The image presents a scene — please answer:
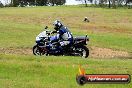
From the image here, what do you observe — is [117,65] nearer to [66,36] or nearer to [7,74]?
[7,74]

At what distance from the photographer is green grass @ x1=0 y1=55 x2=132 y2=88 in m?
10.6

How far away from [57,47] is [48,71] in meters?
6.95

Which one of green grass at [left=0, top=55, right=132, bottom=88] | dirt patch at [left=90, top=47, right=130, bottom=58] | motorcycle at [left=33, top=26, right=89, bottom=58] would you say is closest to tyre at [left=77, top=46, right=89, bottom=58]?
motorcycle at [left=33, top=26, right=89, bottom=58]

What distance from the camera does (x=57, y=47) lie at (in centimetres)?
1978

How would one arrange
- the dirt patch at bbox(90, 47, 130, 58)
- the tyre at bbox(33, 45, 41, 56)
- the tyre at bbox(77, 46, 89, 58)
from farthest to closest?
the dirt patch at bbox(90, 47, 130, 58) → the tyre at bbox(33, 45, 41, 56) → the tyre at bbox(77, 46, 89, 58)

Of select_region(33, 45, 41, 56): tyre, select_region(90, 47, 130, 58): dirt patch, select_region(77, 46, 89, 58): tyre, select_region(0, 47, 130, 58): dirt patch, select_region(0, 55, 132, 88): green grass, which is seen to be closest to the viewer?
select_region(0, 55, 132, 88): green grass

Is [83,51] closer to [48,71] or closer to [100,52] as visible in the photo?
[100,52]

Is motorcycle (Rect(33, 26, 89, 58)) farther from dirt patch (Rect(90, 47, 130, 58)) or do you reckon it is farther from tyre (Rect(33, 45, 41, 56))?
dirt patch (Rect(90, 47, 130, 58))

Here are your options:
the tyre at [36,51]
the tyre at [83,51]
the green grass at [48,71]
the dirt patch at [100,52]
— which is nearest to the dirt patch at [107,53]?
the dirt patch at [100,52]

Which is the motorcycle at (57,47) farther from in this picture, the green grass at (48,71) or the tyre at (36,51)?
the green grass at (48,71)

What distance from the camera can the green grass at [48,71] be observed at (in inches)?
418

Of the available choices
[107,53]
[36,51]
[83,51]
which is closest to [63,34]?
[83,51]

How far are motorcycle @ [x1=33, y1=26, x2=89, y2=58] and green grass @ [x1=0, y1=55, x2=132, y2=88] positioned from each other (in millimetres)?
3792

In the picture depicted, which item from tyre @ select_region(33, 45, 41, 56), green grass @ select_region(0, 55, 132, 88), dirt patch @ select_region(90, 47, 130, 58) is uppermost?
green grass @ select_region(0, 55, 132, 88)
